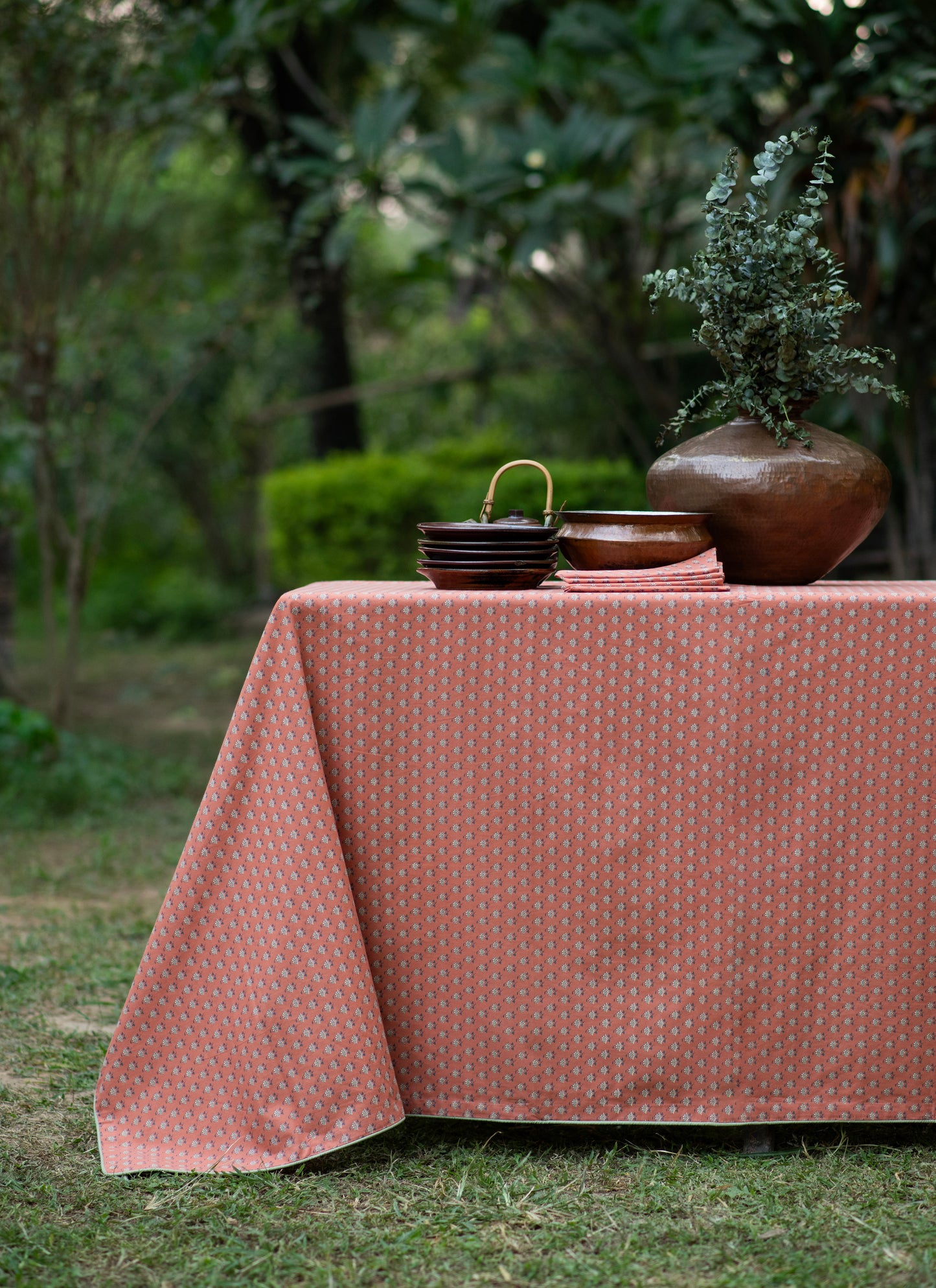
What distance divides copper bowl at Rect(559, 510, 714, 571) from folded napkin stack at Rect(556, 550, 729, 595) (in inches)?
0.6

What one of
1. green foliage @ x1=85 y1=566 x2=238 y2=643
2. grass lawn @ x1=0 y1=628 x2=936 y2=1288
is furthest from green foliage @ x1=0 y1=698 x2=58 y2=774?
green foliage @ x1=85 y1=566 x2=238 y2=643

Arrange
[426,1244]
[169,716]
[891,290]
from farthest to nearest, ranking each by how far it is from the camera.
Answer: [169,716] → [891,290] → [426,1244]

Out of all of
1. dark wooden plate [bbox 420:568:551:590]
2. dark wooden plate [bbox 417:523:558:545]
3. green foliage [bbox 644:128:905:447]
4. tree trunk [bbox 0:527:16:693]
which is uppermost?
green foliage [bbox 644:128:905:447]

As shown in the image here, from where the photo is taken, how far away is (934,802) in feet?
6.47

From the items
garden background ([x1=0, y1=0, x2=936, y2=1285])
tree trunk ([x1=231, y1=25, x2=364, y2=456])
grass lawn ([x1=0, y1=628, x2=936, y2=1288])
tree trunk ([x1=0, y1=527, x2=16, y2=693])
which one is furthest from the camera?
tree trunk ([x1=231, y1=25, x2=364, y2=456])

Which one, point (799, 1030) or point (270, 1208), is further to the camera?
point (799, 1030)

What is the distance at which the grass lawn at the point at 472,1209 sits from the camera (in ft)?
5.50

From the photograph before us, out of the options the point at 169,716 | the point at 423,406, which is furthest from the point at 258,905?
the point at 423,406

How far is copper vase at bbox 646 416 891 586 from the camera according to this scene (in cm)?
209

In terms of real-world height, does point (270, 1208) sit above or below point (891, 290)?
below

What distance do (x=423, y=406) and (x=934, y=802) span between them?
830 cm

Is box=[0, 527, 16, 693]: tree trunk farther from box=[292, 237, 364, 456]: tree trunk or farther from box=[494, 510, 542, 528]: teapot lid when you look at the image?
box=[494, 510, 542, 528]: teapot lid

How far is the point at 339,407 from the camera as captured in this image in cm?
891

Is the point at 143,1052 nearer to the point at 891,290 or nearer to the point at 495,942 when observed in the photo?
the point at 495,942
